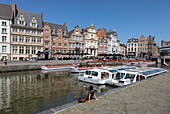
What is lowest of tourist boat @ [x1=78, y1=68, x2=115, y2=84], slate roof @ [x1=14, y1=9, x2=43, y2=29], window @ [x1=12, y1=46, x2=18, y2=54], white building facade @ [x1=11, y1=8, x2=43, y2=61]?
tourist boat @ [x1=78, y1=68, x2=115, y2=84]

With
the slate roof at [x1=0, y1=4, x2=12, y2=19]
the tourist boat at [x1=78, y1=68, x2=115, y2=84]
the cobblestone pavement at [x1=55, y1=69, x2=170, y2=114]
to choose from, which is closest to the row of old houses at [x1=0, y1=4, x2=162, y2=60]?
the slate roof at [x1=0, y1=4, x2=12, y2=19]

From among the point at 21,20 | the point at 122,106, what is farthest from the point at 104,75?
the point at 21,20

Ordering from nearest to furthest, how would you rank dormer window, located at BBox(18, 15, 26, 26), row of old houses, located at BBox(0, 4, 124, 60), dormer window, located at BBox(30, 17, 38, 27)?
row of old houses, located at BBox(0, 4, 124, 60) → dormer window, located at BBox(18, 15, 26, 26) → dormer window, located at BBox(30, 17, 38, 27)

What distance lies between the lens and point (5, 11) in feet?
155

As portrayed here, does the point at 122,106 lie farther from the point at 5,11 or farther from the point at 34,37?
the point at 5,11

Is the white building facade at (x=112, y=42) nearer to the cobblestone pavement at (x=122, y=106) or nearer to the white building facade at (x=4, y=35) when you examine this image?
the white building facade at (x=4, y=35)

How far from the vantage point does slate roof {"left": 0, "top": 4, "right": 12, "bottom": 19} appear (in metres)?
45.9

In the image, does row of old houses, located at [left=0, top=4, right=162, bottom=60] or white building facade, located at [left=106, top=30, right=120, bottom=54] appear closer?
row of old houses, located at [left=0, top=4, right=162, bottom=60]

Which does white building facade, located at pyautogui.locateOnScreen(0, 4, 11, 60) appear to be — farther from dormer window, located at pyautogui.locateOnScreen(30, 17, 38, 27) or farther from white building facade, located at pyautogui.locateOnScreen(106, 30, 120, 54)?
white building facade, located at pyautogui.locateOnScreen(106, 30, 120, 54)

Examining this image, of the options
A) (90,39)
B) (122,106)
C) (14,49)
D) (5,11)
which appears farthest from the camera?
(90,39)

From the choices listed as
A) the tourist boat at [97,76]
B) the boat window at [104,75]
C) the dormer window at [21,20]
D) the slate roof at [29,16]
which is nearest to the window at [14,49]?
the slate roof at [29,16]

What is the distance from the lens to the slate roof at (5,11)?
151 feet

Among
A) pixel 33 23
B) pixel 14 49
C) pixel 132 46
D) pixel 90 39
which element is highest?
pixel 33 23

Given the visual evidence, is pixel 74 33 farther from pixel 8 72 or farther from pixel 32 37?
pixel 8 72
